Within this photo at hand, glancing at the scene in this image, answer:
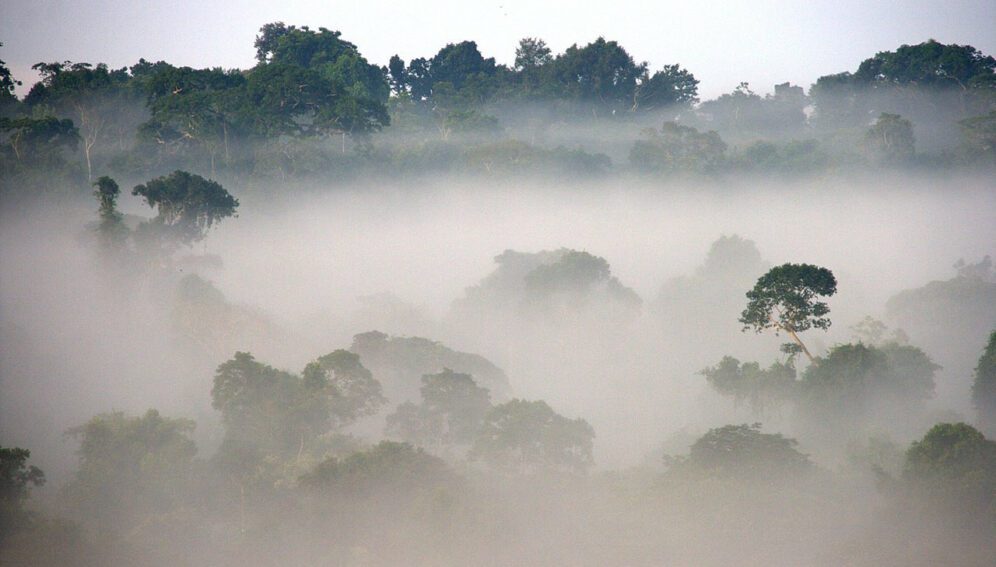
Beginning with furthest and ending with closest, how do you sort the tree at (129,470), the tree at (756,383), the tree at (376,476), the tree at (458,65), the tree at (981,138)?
1. the tree at (458,65)
2. the tree at (981,138)
3. the tree at (756,383)
4. the tree at (129,470)
5. the tree at (376,476)

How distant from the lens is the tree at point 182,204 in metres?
52.9

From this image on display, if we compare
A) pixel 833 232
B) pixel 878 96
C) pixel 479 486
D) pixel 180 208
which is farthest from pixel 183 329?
pixel 878 96

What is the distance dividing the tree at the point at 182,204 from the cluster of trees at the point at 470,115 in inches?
392

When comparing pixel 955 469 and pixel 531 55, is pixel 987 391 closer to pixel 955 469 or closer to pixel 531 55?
pixel 955 469

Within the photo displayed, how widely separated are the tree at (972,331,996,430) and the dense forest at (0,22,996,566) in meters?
0.16

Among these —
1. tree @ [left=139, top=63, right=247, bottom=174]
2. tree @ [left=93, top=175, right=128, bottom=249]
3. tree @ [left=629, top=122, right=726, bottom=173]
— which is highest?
tree @ [left=139, top=63, right=247, bottom=174]

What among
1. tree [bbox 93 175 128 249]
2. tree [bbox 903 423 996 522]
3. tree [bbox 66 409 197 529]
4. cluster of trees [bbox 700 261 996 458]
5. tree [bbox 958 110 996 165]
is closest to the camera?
tree [bbox 903 423 996 522]

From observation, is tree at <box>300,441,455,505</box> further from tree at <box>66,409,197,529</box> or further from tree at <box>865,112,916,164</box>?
tree at <box>865,112,916,164</box>

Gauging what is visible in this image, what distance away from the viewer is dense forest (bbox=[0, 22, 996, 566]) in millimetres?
33062

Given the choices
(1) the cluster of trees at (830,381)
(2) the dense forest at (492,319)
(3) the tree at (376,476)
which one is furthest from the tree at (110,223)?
(1) the cluster of trees at (830,381)

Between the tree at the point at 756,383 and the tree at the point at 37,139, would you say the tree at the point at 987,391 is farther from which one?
the tree at the point at 37,139

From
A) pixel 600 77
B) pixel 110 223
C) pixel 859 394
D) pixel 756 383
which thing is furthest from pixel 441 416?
pixel 600 77

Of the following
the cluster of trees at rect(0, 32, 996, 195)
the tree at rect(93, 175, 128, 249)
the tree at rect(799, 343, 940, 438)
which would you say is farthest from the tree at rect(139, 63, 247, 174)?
the tree at rect(799, 343, 940, 438)

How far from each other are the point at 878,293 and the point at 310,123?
4343 centimetres
